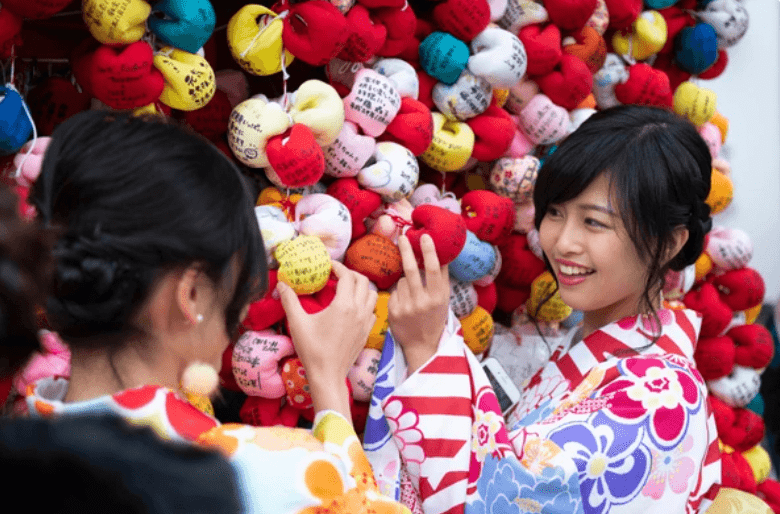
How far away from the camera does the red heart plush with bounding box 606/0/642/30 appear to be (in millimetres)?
1236

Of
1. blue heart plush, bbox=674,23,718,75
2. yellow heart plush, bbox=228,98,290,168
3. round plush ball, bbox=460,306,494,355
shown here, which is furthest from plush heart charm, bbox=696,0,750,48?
yellow heart plush, bbox=228,98,290,168

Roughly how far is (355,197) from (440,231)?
12 centimetres

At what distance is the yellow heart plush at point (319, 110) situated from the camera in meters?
0.84

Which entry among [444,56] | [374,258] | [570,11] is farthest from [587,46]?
[374,258]

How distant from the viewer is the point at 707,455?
3.39 ft

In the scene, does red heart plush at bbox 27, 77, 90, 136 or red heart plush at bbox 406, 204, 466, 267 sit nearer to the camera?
red heart plush at bbox 27, 77, 90, 136

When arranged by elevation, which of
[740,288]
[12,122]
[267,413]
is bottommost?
[267,413]

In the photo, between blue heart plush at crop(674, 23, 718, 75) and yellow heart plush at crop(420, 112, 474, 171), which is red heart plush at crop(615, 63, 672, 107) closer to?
blue heart plush at crop(674, 23, 718, 75)

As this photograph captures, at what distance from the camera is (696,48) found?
1364 millimetres

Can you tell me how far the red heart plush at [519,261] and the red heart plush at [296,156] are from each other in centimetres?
44

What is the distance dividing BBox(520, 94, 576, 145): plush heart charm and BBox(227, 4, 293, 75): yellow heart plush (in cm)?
Answer: 45

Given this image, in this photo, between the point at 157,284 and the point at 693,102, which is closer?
the point at 157,284

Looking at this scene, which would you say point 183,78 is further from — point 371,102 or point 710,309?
point 710,309

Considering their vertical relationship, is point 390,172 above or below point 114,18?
below
